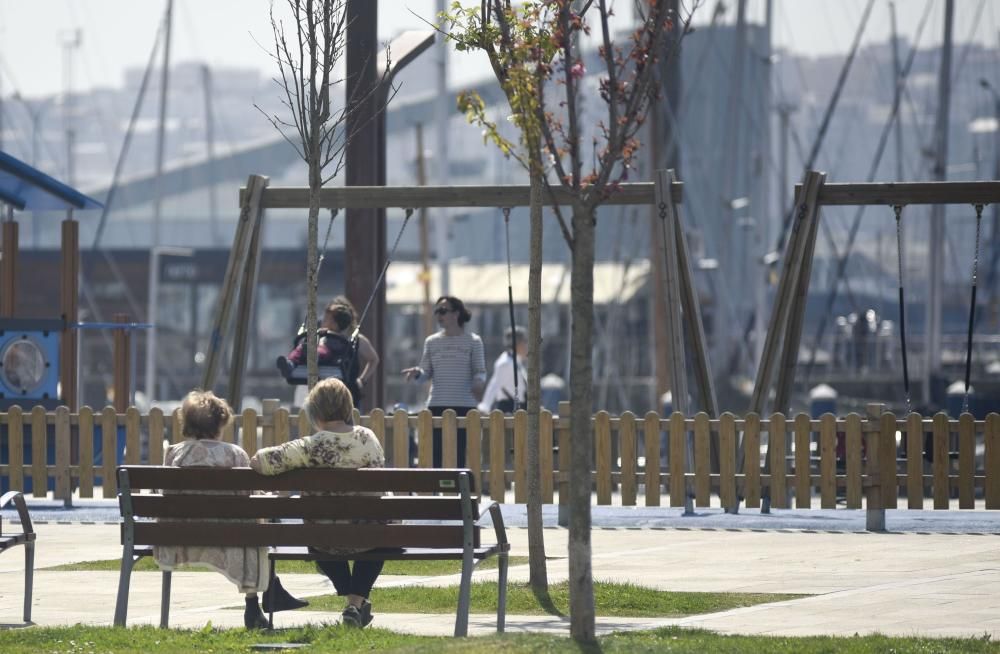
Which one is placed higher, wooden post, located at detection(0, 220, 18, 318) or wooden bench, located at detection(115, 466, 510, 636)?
wooden post, located at detection(0, 220, 18, 318)

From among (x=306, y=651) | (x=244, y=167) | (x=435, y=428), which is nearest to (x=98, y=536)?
(x=435, y=428)

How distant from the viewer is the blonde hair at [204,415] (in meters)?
9.20

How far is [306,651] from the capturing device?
7.82m

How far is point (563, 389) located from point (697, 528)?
28930 millimetres

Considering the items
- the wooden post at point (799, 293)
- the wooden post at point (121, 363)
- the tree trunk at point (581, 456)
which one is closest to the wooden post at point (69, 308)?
the wooden post at point (121, 363)

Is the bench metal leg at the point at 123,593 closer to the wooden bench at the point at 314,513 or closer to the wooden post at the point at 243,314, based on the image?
the wooden bench at the point at 314,513

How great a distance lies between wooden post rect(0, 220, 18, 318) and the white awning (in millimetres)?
27654

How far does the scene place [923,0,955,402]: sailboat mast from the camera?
1501 inches

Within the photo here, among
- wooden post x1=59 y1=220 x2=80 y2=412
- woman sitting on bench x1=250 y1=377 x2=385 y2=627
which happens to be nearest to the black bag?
wooden post x1=59 y1=220 x2=80 y2=412

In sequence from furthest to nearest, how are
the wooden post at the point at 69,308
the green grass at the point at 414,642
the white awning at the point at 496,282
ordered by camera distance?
the white awning at the point at 496,282 < the wooden post at the point at 69,308 < the green grass at the point at 414,642

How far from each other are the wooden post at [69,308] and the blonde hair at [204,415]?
10.2m

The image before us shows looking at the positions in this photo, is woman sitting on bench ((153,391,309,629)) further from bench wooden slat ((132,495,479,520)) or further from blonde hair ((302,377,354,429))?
blonde hair ((302,377,354,429))

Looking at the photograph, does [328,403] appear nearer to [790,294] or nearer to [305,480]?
[305,480]

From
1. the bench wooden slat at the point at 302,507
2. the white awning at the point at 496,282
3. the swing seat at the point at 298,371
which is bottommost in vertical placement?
the bench wooden slat at the point at 302,507
